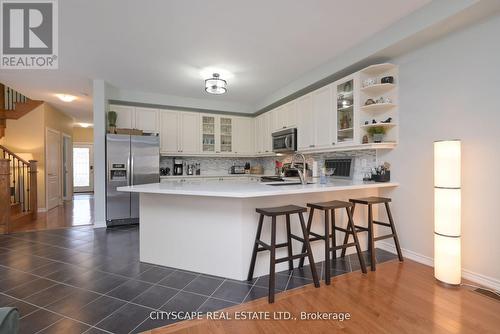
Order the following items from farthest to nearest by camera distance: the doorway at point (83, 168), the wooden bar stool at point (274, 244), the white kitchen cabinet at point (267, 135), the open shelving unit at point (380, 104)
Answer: the doorway at point (83, 168), the white kitchen cabinet at point (267, 135), the open shelving unit at point (380, 104), the wooden bar stool at point (274, 244)

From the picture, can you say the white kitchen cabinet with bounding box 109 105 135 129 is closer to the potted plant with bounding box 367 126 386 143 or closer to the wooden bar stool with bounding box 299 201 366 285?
the wooden bar stool with bounding box 299 201 366 285

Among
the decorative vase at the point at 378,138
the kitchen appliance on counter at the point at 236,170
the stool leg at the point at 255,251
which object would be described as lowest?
the stool leg at the point at 255,251

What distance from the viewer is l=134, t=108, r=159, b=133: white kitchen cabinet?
4762 millimetres

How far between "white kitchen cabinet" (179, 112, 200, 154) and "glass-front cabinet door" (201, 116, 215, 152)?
131 millimetres

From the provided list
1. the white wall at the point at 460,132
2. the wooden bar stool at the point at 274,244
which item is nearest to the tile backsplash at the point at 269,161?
the white wall at the point at 460,132

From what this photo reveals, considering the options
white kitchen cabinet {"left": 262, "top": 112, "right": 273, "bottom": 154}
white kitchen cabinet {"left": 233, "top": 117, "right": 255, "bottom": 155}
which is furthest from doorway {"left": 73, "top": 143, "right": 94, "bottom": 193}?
white kitchen cabinet {"left": 262, "top": 112, "right": 273, "bottom": 154}

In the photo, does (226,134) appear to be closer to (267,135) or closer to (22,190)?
(267,135)

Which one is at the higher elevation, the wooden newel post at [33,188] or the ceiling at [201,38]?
the ceiling at [201,38]

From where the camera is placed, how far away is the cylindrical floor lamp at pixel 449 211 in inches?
82.1

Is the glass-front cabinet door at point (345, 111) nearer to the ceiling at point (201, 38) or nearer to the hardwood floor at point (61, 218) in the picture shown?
the ceiling at point (201, 38)

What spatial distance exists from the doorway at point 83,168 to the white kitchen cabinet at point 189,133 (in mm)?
6315

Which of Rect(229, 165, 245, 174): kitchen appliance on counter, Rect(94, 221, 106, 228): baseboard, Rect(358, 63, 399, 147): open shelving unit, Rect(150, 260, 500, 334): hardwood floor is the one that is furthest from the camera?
Rect(229, 165, 245, 174): kitchen appliance on counter

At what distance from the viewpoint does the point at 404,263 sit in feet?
8.66

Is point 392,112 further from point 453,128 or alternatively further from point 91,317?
point 91,317
